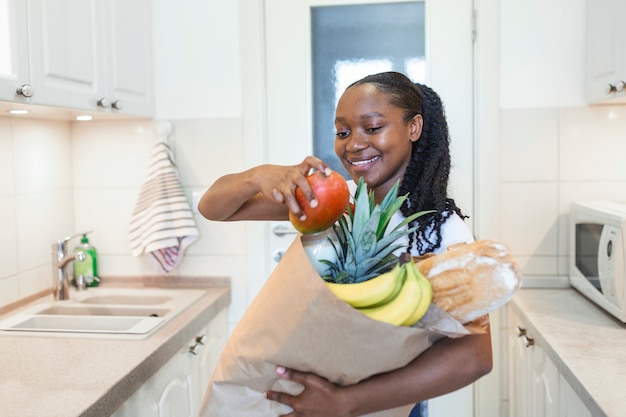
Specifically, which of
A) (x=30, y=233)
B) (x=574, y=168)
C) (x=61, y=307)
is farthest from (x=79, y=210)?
(x=574, y=168)

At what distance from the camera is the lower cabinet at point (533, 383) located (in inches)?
62.9

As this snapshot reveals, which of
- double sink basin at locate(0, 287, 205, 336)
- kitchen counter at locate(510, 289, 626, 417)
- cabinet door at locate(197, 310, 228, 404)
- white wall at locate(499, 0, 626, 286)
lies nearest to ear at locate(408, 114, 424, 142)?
kitchen counter at locate(510, 289, 626, 417)

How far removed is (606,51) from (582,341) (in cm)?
92

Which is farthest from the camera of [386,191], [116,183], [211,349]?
[116,183]

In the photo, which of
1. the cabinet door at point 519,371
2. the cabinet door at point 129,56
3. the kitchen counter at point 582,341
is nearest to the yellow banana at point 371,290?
the kitchen counter at point 582,341

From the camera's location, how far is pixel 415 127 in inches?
50.2

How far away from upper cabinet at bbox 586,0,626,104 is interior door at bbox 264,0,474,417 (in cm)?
39

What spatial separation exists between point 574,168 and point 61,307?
179cm

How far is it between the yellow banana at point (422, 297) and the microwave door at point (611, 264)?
48.4 inches

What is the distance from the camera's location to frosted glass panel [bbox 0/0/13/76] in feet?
4.96

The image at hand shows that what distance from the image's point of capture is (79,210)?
246 centimetres

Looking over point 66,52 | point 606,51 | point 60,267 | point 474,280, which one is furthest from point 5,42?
point 606,51

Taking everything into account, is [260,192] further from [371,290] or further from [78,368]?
[78,368]

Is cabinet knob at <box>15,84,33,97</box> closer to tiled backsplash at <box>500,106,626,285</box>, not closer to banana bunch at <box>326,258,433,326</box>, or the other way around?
banana bunch at <box>326,258,433,326</box>
